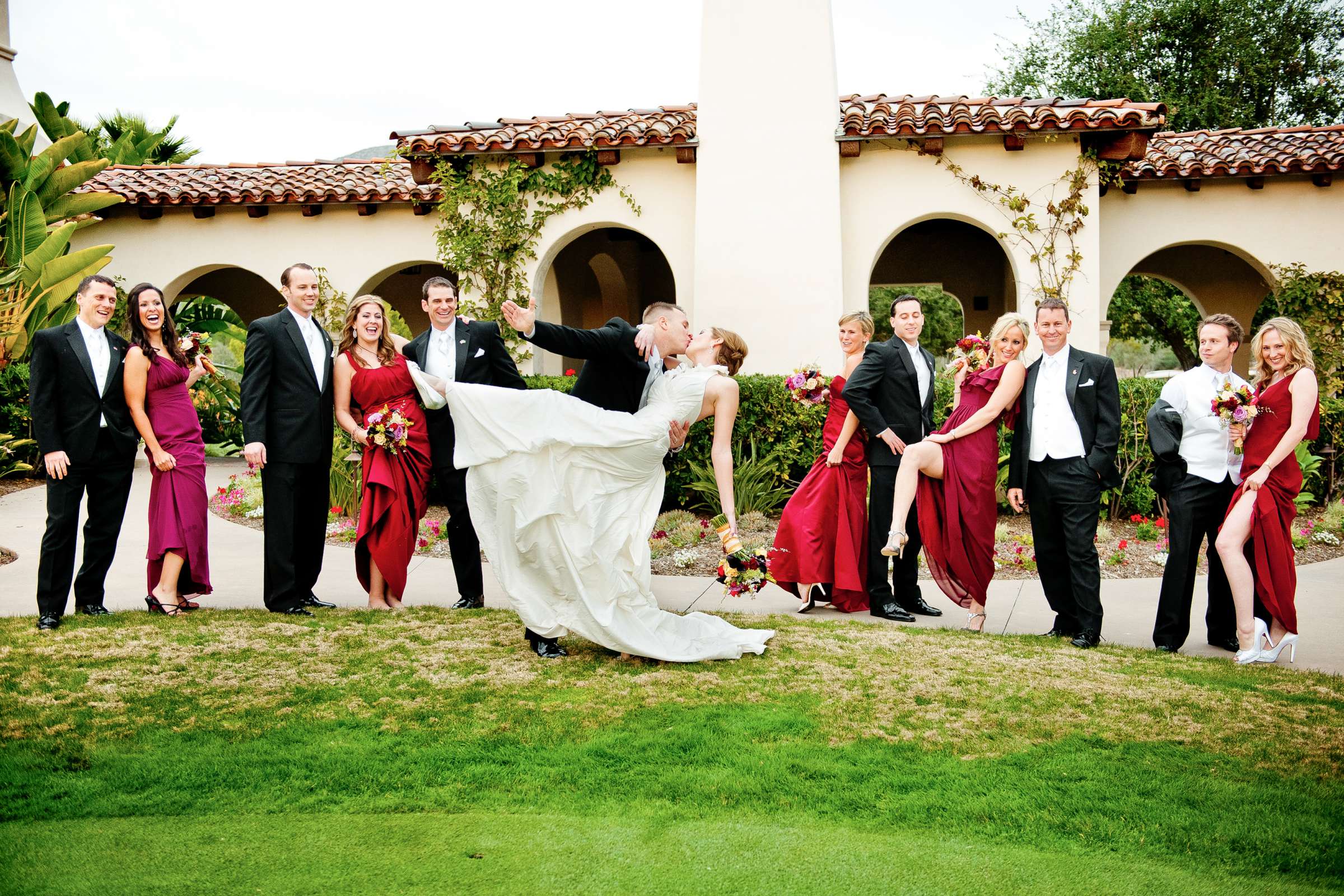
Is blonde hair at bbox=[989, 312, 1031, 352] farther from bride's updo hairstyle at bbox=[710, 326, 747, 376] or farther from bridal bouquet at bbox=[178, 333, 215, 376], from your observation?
bridal bouquet at bbox=[178, 333, 215, 376]

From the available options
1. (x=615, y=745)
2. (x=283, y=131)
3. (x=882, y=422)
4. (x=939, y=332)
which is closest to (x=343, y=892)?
(x=615, y=745)

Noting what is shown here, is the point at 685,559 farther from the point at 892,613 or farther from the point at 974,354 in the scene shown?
the point at 974,354

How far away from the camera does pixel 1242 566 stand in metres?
5.61

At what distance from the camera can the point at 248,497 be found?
1138 centimetres

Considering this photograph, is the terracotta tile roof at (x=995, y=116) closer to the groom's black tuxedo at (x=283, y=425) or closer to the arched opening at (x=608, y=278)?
the arched opening at (x=608, y=278)

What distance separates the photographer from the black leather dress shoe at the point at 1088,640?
5.84 m

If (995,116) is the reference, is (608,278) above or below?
below

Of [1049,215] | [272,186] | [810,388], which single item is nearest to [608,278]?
[272,186]

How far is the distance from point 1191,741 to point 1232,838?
0.95m

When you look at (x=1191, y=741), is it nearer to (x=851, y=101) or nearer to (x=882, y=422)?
(x=882, y=422)

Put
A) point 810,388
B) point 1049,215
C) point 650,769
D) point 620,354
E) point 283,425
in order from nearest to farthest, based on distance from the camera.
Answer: point 650,769 < point 620,354 < point 283,425 < point 810,388 < point 1049,215

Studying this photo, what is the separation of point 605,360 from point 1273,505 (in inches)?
152

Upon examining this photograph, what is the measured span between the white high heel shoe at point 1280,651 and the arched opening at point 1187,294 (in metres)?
6.58

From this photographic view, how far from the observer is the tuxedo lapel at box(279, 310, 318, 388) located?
6449 millimetres
